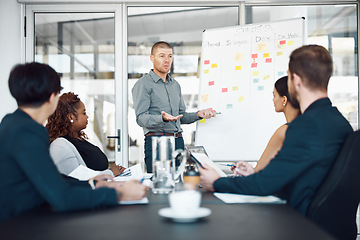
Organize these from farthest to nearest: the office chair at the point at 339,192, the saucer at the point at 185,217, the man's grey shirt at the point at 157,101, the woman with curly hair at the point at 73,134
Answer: the man's grey shirt at the point at 157,101
the woman with curly hair at the point at 73,134
the office chair at the point at 339,192
the saucer at the point at 185,217

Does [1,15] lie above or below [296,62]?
above

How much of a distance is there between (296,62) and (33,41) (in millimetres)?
3307

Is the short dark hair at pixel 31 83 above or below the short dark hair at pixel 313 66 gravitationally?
below

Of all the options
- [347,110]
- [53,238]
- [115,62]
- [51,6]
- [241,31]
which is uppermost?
[51,6]

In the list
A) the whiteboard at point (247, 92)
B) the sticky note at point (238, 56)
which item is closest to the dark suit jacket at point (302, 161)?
the whiteboard at point (247, 92)

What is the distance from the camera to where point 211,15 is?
487 centimetres

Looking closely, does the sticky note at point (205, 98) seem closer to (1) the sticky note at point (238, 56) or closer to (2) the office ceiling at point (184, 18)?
(1) the sticky note at point (238, 56)

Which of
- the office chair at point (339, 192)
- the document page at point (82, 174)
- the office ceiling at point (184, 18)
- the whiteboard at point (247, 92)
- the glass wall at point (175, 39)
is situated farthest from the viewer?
the glass wall at point (175, 39)

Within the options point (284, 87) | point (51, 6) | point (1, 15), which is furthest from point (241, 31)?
point (1, 15)

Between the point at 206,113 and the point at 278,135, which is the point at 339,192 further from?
the point at 206,113

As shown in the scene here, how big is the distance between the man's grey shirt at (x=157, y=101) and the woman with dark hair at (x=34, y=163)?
1.83m

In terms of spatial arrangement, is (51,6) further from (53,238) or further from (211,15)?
(53,238)

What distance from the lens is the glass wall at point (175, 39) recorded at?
14.6 feet

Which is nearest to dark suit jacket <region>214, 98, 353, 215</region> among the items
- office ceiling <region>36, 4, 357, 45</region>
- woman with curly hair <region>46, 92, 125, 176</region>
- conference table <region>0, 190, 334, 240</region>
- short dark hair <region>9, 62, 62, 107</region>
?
conference table <region>0, 190, 334, 240</region>
